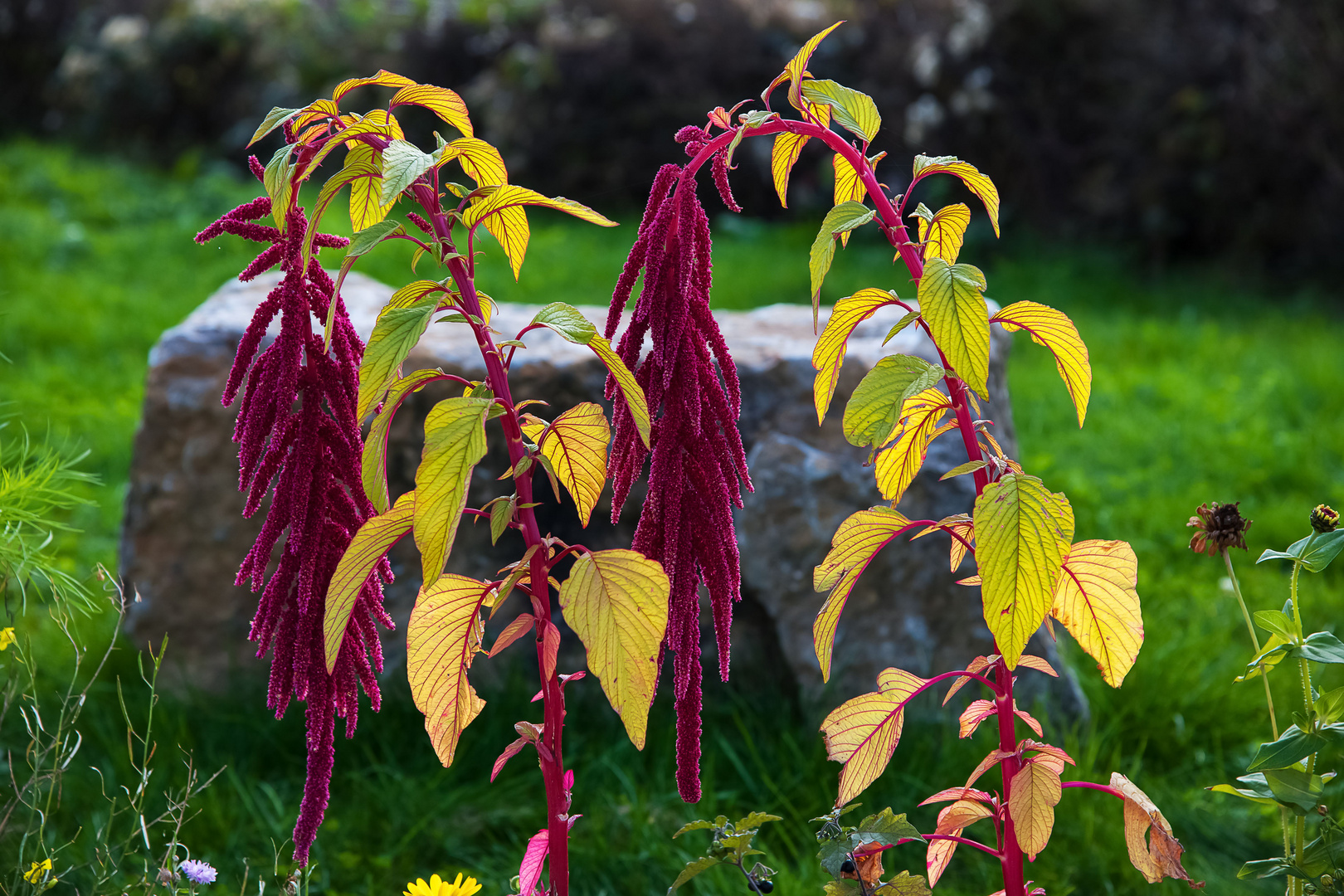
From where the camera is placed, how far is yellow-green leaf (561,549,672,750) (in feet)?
3.22

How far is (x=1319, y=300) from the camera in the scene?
5883 mm

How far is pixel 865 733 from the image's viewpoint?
1248mm

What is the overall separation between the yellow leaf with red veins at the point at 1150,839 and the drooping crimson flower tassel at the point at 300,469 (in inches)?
32.7

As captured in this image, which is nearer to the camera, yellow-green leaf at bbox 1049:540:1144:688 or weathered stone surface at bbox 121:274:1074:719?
yellow-green leaf at bbox 1049:540:1144:688

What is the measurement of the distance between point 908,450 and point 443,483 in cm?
56

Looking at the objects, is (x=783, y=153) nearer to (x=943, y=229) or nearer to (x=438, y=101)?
(x=943, y=229)

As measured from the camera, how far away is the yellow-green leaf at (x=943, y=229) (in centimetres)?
122

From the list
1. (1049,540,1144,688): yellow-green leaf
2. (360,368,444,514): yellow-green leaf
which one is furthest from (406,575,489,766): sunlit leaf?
(1049,540,1144,688): yellow-green leaf

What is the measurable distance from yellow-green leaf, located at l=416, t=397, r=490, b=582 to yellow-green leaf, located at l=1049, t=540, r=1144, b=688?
0.60 metres

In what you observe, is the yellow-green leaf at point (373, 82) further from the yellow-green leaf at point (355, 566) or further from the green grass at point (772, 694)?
the green grass at point (772, 694)

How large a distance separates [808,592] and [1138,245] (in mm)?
5009

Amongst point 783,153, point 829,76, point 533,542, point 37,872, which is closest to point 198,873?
point 37,872

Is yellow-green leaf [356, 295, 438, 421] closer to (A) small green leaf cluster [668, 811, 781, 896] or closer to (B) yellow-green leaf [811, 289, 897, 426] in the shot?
(B) yellow-green leaf [811, 289, 897, 426]

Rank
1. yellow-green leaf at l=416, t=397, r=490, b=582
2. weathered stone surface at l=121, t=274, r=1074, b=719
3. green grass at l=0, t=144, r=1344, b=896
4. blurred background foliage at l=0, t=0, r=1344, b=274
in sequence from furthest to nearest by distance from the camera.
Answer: blurred background foliage at l=0, t=0, r=1344, b=274 → weathered stone surface at l=121, t=274, r=1074, b=719 → green grass at l=0, t=144, r=1344, b=896 → yellow-green leaf at l=416, t=397, r=490, b=582
